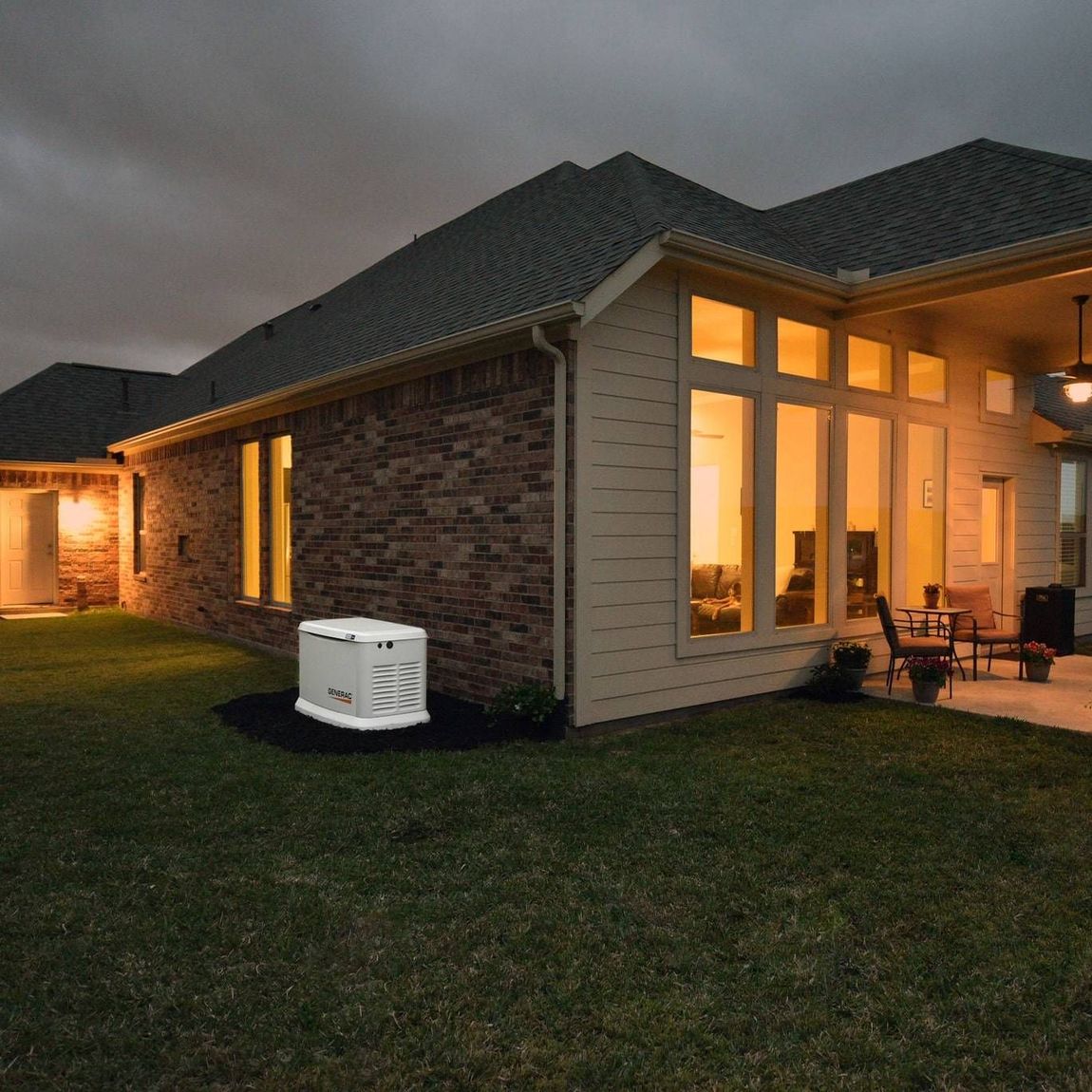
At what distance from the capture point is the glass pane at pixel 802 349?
7465 mm

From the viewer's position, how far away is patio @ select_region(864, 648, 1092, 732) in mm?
6816

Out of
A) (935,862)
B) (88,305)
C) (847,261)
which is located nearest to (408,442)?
(847,261)

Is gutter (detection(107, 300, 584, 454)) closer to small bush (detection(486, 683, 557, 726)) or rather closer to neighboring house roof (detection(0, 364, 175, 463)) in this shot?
small bush (detection(486, 683, 557, 726))

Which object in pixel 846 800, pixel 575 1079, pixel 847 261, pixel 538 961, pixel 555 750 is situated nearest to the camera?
pixel 575 1079

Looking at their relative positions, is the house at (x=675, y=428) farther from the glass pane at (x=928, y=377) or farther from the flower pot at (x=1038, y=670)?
the flower pot at (x=1038, y=670)

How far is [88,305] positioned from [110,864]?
2849 centimetres

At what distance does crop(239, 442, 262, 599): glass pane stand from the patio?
7865 mm

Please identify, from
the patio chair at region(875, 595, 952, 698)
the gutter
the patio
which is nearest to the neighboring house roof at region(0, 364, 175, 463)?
the gutter

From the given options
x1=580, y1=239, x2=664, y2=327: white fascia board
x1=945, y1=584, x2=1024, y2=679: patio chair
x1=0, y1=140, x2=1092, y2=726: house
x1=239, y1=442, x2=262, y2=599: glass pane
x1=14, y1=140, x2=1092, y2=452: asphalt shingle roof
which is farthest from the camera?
x1=239, y1=442, x2=262, y2=599: glass pane

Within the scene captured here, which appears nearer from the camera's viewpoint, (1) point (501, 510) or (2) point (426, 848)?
(2) point (426, 848)

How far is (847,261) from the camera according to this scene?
7992mm

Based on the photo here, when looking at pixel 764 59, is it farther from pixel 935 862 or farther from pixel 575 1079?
pixel 575 1079

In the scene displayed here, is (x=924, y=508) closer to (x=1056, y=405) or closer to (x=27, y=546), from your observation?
(x=1056, y=405)

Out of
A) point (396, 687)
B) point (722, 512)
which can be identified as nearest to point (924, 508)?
point (722, 512)
